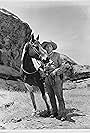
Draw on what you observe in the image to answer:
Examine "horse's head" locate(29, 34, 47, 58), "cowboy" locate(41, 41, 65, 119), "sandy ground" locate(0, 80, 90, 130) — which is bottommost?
"sandy ground" locate(0, 80, 90, 130)

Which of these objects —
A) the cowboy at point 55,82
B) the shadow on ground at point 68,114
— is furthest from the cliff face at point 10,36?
the shadow on ground at point 68,114

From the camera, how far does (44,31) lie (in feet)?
13.9

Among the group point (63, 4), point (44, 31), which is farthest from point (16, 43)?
point (63, 4)

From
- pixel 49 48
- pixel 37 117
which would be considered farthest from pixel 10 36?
pixel 37 117

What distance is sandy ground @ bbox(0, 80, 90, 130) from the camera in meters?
3.36

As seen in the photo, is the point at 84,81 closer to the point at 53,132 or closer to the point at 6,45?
the point at 6,45

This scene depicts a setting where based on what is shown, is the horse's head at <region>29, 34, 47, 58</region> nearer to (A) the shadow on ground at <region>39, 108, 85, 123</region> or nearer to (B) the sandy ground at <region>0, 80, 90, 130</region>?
(B) the sandy ground at <region>0, 80, 90, 130</region>

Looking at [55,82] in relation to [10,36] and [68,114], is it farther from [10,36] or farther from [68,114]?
[10,36]

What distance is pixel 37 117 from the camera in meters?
3.60

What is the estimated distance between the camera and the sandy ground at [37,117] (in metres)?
3.36

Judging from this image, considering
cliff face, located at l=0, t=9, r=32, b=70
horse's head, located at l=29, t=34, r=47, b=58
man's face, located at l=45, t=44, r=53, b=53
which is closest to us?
horse's head, located at l=29, t=34, r=47, b=58

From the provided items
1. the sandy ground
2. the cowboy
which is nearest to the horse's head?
the cowboy

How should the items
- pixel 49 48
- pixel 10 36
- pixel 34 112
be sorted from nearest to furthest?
1. pixel 34 112
2. pixel 49 48
3. pixel 10 36

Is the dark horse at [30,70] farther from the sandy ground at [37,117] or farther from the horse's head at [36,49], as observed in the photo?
the sandy ground at [37,117]
